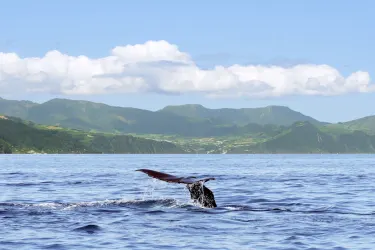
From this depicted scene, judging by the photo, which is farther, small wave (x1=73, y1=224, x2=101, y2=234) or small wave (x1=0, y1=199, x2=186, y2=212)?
small wave (x1=0, y1=199, x2=186, y2=212)

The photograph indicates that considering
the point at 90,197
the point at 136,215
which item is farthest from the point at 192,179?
the point at 90,197

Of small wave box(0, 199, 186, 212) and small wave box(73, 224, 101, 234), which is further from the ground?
small wave box(0, 199, 186, 212)

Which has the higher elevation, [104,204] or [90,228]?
[104,204]

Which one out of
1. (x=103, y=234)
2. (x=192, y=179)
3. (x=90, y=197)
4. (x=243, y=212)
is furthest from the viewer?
(x=90, y=197)

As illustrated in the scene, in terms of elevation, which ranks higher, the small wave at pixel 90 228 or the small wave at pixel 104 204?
the small wave at pixel 104 204

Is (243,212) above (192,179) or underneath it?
underneath

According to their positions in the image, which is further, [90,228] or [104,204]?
[104,204]

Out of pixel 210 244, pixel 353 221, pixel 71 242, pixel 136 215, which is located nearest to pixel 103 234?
pixel 71 242

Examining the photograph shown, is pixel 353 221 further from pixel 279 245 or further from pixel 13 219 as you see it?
pixel 13 219

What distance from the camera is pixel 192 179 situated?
26.6 m

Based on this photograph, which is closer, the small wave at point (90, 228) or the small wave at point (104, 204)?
the small wave at point (90, 228)

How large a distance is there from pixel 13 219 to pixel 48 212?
2.74 m

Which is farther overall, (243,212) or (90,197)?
(90,197)

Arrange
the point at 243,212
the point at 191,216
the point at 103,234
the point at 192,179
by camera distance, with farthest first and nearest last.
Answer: the point at 243,212
the point at 191,216
the point at 192,179
the point at 103,234
